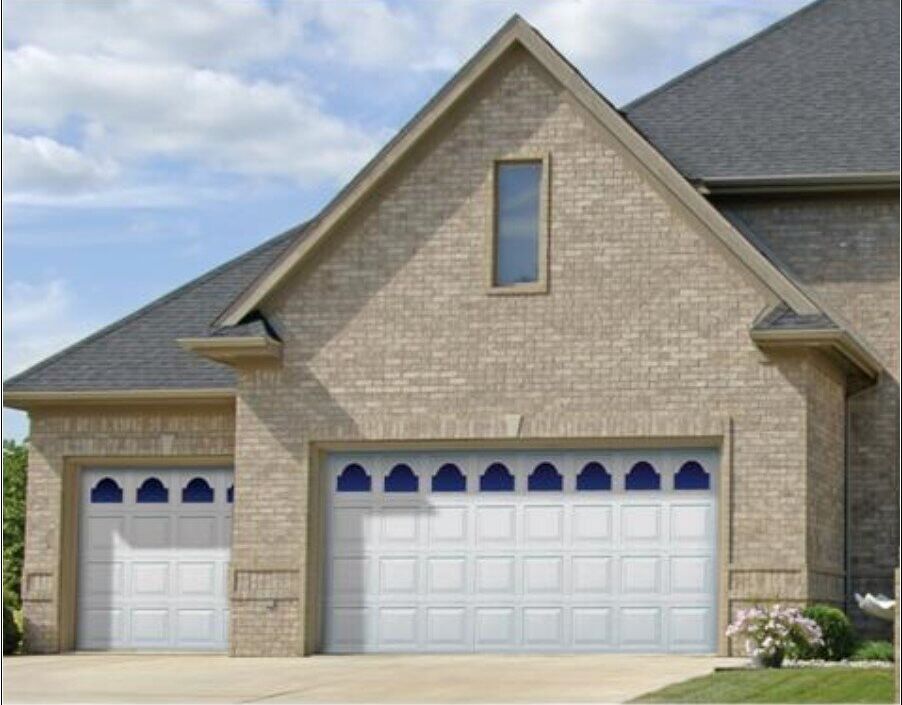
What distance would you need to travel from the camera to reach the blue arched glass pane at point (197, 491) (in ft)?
103

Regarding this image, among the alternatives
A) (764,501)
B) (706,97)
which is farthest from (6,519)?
(764,501)

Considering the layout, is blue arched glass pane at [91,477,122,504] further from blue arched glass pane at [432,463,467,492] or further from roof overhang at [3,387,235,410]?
blue arched glass pane at [432,463,467,492]

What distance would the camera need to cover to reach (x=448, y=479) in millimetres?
28703

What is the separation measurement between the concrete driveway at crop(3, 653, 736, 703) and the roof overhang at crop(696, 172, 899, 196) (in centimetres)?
692

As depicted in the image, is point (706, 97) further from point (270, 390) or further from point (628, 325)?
point (270, 390)

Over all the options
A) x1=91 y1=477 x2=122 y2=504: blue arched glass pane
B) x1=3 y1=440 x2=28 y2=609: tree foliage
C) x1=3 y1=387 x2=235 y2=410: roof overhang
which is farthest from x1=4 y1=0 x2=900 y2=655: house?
x1=3 y1=440 x2=28 y2=609: tree foliage

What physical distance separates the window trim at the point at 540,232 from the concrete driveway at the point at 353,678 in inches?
183

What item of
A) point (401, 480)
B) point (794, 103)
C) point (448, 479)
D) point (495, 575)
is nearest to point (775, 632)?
point (495, 575)

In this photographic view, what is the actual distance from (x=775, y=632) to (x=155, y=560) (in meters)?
9.73

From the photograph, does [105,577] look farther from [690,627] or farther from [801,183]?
[801,183]

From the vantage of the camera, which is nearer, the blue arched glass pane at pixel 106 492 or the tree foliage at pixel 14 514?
the blue arched glass pane at pixel 106 492

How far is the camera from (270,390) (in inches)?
1142

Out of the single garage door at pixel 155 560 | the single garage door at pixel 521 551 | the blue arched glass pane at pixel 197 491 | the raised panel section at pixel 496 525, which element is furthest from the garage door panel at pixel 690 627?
the blue arched glass pane at pixel 197 491

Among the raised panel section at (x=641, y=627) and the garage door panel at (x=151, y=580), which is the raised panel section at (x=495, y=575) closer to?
the raised panel section at (x=641, y=627)
